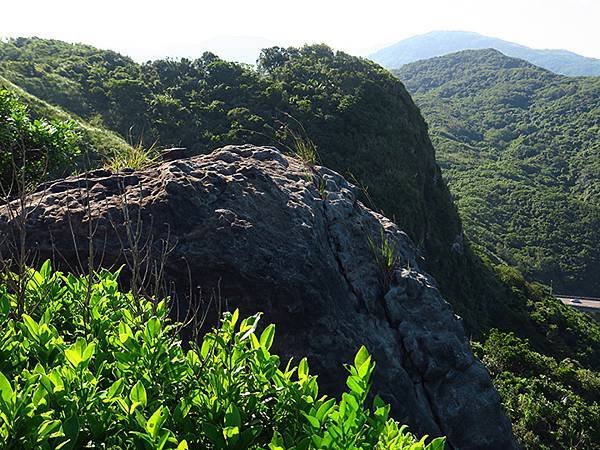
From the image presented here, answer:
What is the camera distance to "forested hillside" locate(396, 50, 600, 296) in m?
64.2

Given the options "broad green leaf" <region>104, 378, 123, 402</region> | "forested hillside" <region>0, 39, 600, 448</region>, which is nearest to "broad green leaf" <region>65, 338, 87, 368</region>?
"broad green leaf" <region>104, 378, 123, 402</region>

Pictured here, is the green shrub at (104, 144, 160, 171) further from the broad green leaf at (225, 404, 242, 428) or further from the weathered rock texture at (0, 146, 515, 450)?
the broad green leaf at (225, 404, 242, 428)

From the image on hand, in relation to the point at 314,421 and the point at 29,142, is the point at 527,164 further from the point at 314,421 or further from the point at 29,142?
the point at 314,421

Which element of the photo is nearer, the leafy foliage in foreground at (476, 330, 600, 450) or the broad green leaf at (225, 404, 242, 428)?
→ the broad green leaf at (225, 404, 242, 428)

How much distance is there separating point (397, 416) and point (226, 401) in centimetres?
290

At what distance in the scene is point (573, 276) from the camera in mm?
62969

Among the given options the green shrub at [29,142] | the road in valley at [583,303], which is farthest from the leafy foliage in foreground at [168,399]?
the road in valley at [583,303]

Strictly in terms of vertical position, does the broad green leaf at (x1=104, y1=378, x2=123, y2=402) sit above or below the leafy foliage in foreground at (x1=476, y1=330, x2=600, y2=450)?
above

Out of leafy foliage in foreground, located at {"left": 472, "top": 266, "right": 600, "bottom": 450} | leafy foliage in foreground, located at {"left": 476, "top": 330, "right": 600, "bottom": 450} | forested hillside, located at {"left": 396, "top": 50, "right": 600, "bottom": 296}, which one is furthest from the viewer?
forested hillside, located at {"left": 396, "top": 50, "right": 600, "bottom": 296}

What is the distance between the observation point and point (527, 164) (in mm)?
95125

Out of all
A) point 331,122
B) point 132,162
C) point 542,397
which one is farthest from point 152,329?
point 331,122

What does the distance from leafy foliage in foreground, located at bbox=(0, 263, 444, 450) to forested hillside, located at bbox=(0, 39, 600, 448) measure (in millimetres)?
20474

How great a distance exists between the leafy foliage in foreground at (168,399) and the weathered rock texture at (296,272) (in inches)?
88.1

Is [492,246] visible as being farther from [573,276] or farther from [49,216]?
[49,216]
